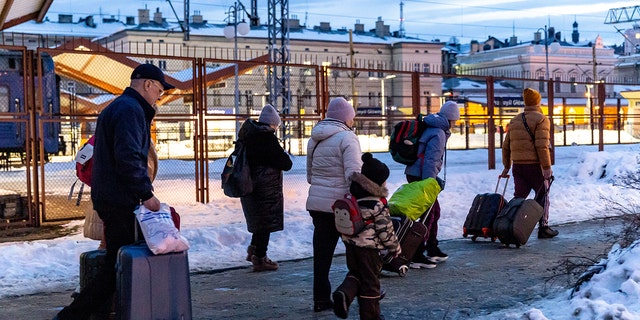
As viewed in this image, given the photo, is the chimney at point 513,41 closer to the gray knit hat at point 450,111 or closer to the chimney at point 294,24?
the chimney at point 294,24

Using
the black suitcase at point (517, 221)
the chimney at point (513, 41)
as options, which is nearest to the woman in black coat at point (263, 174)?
the black suitcase at point (517, 221)

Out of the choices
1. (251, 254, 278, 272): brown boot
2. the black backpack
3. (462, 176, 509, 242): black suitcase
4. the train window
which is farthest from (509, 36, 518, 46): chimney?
(251, 254, 278, 272): brown boot

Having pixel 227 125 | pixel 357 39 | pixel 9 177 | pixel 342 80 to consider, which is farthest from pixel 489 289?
pixel 357 39

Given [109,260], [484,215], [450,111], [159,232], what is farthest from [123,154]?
[484,215]

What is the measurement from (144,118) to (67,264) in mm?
4101

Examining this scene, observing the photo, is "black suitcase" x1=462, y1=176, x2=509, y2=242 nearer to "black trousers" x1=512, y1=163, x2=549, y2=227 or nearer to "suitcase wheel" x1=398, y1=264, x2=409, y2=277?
"black trousers" x1=512, y1=163, x2=549, y2=227

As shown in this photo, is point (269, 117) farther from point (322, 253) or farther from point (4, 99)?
point (4, 99)

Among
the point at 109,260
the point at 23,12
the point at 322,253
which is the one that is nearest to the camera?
the point at 109,260

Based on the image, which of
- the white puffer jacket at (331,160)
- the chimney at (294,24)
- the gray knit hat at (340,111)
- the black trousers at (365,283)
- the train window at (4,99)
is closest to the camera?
the black trousers at (365,283)

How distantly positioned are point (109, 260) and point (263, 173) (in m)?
3.18

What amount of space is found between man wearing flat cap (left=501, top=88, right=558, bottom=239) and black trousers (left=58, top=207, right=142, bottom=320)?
20.9 ft

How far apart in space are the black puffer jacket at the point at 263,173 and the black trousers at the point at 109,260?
A: 303cm

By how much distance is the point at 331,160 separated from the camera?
7.20 metres

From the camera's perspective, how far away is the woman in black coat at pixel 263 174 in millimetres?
9047
